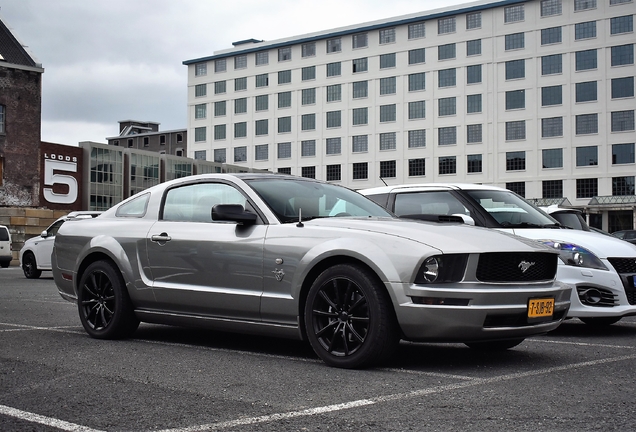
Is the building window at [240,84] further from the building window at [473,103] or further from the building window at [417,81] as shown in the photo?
the building window at [473,103]

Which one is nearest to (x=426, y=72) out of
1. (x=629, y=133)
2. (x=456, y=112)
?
(x=456, y=112)

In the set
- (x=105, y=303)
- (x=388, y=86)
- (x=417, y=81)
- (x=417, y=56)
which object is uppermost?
(x=417, y=56)

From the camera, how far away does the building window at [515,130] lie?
72812 millimetres

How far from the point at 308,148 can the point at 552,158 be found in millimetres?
25591

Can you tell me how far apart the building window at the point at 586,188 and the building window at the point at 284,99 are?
31.9 meters

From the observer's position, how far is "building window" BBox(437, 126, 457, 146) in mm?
75875

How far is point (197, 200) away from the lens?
718 centimetres

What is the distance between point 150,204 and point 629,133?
67.7 metres

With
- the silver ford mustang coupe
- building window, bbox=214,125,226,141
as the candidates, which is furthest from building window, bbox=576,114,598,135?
the silver ford mustang coupe

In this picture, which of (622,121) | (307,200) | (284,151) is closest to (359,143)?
(284,151)

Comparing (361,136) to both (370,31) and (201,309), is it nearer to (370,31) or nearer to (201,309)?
(370,31)

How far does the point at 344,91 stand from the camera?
269 feet

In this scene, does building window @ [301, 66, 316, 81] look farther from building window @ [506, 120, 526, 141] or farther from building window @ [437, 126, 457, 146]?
building window @ [506, 120, 526, 141]

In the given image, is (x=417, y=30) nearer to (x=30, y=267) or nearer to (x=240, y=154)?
(x=240, y=154)
